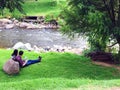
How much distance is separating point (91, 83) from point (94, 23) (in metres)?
7.04

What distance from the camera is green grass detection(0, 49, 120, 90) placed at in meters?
13.3

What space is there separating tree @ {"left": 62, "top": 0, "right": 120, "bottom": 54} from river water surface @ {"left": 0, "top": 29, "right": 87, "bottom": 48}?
14.9m

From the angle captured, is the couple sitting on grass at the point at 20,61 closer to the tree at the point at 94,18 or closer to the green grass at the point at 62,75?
the green grass at the point at 62,75

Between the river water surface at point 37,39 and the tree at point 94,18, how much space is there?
14856 millimetres

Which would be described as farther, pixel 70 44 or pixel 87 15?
pixel 70 44

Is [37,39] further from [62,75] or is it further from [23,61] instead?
[62,75]

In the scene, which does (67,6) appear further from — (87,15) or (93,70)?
(93,70)

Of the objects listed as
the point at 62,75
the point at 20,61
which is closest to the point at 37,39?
the point at 20,61

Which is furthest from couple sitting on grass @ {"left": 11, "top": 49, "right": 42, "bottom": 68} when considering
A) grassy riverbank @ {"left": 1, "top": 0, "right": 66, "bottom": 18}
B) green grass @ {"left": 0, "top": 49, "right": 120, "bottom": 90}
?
grassy riverbank @ {"left": 1, "top": 0, "right": 66, "bottom": 18}

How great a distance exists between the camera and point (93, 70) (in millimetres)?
20156

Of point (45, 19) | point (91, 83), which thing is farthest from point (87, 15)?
point (45, 19)

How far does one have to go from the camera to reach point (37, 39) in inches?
1612

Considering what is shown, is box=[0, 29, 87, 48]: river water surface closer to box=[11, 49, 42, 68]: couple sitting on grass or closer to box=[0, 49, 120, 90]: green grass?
box=[0, 49, 120, 90]: green grass

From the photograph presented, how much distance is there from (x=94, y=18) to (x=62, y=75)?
149 inches
